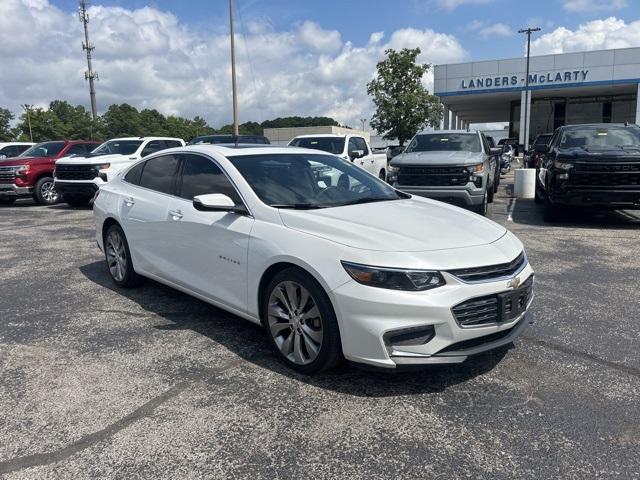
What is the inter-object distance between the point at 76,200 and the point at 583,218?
41.6 feet

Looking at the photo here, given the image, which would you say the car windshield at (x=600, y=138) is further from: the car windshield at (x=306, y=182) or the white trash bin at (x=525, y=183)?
the car windshield at (x=306, y=182)

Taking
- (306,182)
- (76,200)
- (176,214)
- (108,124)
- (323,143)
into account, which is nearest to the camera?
(306,182)

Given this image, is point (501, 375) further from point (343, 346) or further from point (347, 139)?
point (347, 139)

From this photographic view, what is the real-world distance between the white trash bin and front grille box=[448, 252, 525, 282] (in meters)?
12.4

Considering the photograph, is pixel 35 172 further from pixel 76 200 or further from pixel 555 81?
pixel 555 81

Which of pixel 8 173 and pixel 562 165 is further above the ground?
pixel 562 165

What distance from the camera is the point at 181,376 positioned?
147 inches

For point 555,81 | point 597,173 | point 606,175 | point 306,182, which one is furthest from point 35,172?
point 555,81

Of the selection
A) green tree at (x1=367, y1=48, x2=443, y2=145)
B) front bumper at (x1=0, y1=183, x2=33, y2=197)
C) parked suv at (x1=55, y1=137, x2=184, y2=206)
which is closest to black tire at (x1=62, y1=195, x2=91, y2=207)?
parked suv at (x1=55, y1=137, x2=184, y2=206)

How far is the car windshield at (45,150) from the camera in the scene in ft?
50.6

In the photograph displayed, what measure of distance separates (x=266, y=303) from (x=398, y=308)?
1.09 meters

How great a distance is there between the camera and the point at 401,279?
127 inches

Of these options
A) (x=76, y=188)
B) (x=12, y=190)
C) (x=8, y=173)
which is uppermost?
(x=8, y=173)

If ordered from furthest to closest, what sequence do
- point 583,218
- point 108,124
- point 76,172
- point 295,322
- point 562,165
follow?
point 108,124 < point 76,172 < point 583,218 < point 562,165 < point 295,322
